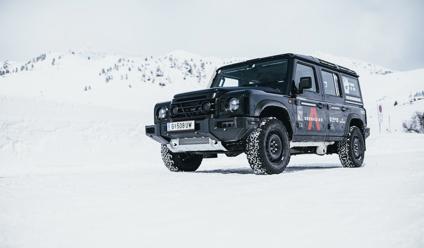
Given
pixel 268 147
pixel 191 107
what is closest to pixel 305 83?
pixel 268 147

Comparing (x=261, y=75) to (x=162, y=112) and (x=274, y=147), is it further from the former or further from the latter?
(x=162, y=112)

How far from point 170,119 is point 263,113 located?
4.62 ft

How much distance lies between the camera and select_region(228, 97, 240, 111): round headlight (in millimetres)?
5180

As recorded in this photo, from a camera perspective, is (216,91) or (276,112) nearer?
(216,91)

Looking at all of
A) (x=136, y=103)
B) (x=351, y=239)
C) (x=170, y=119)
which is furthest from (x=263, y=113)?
(x=136, y=103)

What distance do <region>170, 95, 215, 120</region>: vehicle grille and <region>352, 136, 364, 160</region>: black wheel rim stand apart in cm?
332

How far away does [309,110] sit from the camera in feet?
20.9

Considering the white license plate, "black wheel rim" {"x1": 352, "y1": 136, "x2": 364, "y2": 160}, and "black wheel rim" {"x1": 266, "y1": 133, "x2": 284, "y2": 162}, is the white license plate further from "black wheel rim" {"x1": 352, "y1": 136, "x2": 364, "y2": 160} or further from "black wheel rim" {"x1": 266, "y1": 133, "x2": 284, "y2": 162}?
"black wheel rim" {"x1": 352, "y1": 136, "x2": 364, "y2": 160}

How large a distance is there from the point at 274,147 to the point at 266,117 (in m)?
0.43

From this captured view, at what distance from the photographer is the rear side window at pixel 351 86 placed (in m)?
7.68

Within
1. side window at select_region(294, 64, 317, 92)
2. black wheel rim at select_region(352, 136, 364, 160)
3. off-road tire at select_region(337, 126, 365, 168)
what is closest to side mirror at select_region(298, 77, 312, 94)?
side window at select_region(294, 64, 317, 92)

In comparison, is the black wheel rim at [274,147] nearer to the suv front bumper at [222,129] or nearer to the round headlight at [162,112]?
the suv front bumper at [222,129]

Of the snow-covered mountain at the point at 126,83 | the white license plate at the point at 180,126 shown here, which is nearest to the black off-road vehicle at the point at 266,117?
the white license plate at the point at 180,126

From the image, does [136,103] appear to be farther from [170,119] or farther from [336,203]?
[336,203]
